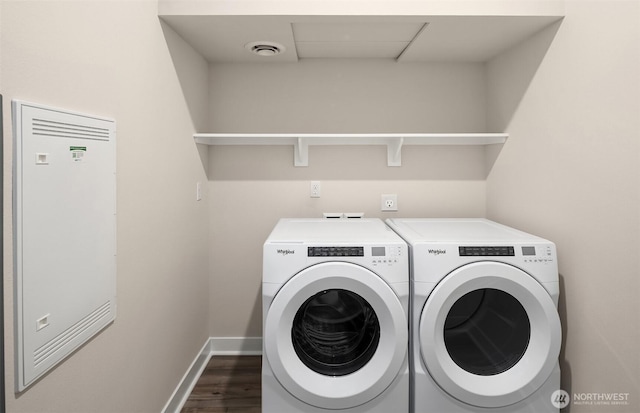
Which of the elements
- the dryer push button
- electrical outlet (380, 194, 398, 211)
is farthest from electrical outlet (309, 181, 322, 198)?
the dryer push button

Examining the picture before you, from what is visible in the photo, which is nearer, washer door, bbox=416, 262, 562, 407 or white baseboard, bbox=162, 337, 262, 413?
washer door, bbox=416, 262, 562, 407

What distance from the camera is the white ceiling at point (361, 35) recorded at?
1.77 m

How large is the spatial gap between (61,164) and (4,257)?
29cm

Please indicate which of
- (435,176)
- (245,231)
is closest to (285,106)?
(245,231)

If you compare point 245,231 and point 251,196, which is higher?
point 251,196

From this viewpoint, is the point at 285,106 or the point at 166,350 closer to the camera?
the point at 166,350

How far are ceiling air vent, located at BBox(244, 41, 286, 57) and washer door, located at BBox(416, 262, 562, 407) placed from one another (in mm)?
1520

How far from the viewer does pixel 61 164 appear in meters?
1.05

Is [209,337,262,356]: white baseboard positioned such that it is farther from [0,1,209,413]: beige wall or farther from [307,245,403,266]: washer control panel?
[307,245,403,266]: washer control panel

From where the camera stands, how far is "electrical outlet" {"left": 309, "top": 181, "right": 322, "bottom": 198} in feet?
8.09

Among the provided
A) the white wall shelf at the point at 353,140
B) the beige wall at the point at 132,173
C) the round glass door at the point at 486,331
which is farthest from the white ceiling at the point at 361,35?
the round glass door at the point at 486,331

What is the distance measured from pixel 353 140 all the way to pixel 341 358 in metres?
1.26

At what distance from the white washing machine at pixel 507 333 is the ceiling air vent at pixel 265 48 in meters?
1.32

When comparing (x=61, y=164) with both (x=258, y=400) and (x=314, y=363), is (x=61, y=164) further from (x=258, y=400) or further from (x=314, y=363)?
(x=258, y=400)
